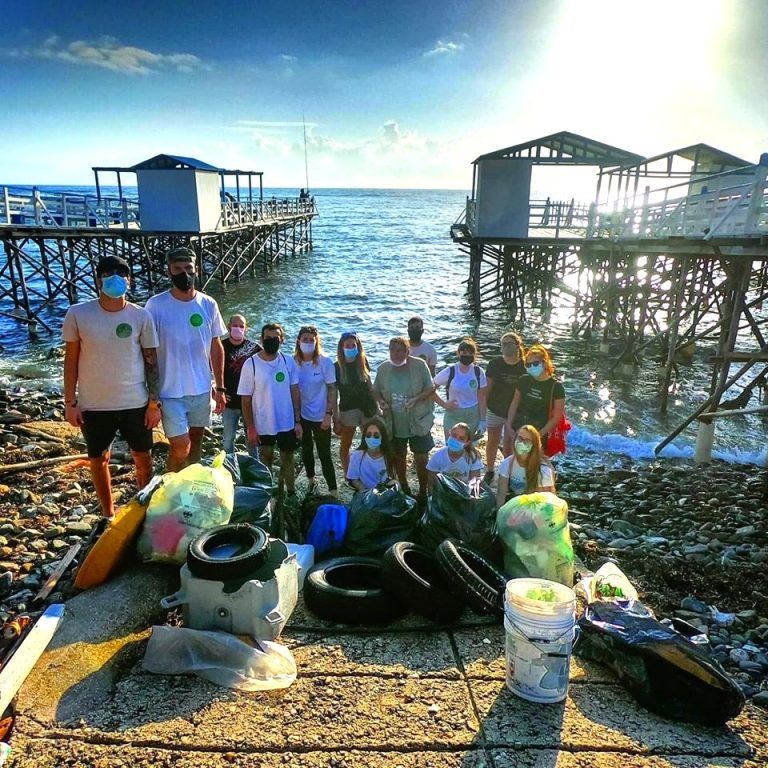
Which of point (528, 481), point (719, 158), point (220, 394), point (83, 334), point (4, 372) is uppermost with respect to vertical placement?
point (719, 158)

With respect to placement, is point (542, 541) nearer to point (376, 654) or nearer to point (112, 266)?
point (376, 654)

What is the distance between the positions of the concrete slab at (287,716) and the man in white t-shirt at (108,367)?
1935 millimetres

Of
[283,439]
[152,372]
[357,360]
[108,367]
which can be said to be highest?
[108,367]

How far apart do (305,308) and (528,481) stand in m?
20.5

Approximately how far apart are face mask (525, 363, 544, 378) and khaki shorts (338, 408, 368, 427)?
1.75m

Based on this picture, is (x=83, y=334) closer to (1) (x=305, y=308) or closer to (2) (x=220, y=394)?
(2) (x=220, y=394)

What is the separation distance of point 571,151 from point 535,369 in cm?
1726

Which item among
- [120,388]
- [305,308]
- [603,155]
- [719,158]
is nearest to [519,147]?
[603,155]

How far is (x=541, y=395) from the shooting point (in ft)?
18.2

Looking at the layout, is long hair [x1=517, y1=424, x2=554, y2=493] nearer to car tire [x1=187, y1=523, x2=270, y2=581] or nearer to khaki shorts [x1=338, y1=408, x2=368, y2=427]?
khaki shorts [x1=338, y1=408, x2=368, y2=427]

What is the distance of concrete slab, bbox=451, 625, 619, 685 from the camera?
10.8ft

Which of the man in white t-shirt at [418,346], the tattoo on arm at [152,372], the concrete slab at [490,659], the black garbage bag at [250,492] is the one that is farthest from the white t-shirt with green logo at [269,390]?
the concrete slab at [490,659]

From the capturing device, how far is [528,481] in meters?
4.77

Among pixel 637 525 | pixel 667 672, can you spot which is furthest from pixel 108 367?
pixel 637 525
